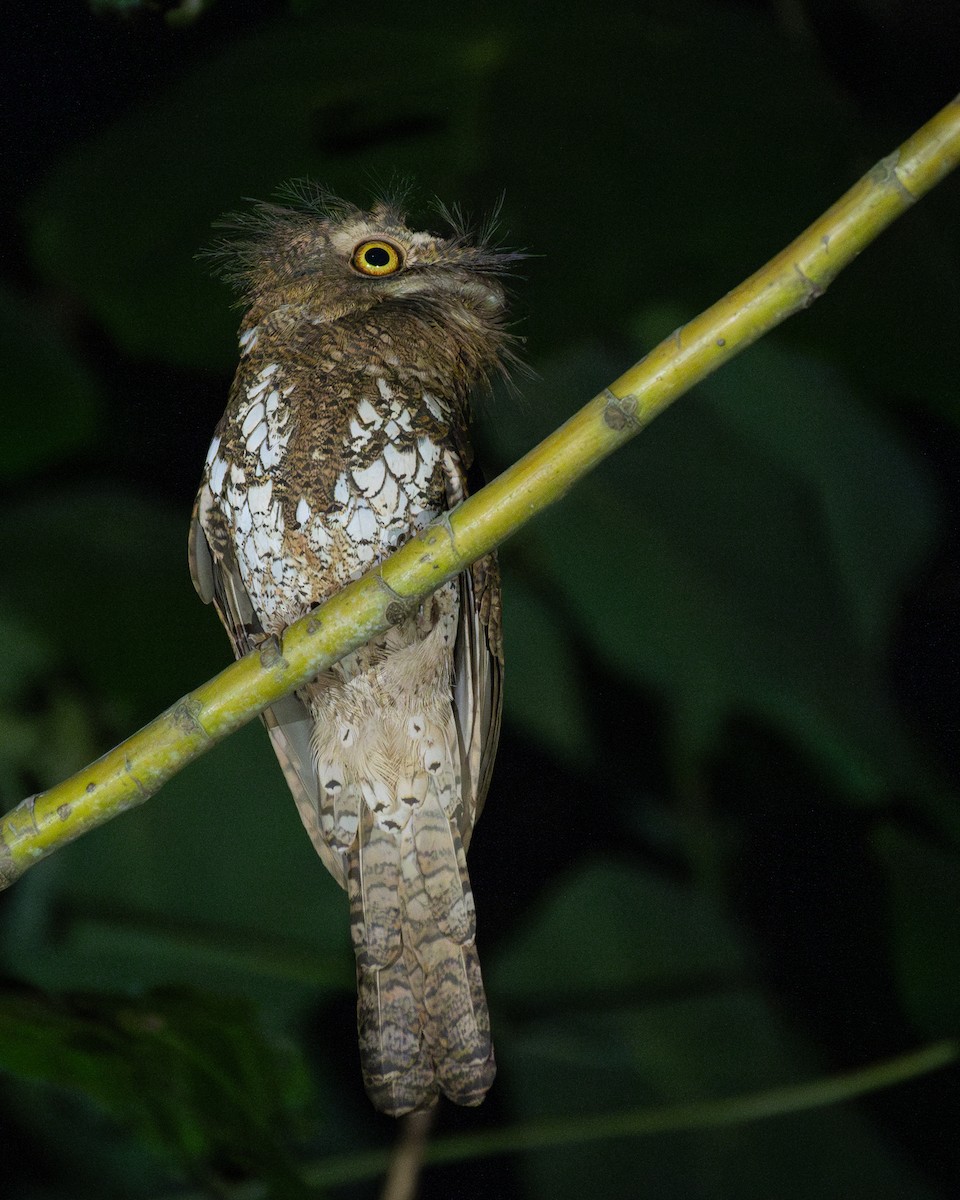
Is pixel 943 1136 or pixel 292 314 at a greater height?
pixel 292 314

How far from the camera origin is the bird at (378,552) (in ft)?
4.06

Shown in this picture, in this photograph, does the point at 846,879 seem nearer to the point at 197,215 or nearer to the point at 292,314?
the point at 292,314

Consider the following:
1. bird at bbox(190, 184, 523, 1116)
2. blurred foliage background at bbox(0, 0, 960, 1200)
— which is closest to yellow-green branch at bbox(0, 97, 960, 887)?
bird at bbox(190, 184, 523, 1116)

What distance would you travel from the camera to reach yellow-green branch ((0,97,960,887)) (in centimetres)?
77

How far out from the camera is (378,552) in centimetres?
124

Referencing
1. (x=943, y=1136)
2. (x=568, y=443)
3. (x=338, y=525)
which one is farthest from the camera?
(x=943, y=1136)

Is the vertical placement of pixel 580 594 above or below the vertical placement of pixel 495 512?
above

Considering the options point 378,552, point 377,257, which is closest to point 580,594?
point 378,552

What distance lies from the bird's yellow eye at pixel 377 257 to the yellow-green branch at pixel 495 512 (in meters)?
0.48

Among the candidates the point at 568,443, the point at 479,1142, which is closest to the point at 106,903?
the point at 479,1142

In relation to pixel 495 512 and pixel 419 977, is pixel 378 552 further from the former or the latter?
pixel 419 977

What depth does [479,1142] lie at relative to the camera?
1.51 metres

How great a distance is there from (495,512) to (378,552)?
38 centimetres

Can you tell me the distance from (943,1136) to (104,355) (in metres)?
1.56
